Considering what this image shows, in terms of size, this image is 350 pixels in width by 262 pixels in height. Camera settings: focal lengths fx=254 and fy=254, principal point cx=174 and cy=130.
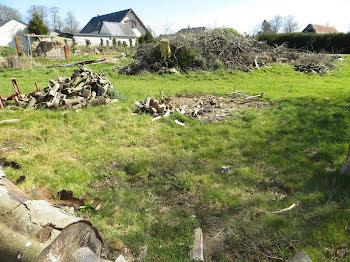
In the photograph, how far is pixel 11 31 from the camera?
37.9 metres

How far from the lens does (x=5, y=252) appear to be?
211 centimetres

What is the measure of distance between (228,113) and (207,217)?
15.8ft

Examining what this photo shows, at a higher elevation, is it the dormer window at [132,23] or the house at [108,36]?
the dormer window at [132,23]

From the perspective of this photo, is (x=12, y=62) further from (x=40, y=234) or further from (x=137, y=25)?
(x=137, y=25)

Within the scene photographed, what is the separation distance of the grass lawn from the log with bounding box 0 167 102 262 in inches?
26.7

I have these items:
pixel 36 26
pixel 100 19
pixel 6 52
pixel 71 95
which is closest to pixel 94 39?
pixel 36 26

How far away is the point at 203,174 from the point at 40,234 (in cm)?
292

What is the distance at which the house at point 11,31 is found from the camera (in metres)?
37.0

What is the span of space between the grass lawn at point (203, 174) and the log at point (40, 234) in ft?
2.23

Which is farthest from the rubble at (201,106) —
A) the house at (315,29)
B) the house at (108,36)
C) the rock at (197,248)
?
the house at (315,29)

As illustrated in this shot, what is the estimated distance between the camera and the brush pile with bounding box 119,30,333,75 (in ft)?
51.7

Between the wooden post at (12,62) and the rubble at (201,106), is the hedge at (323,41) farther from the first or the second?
the wooden post at (12,62)

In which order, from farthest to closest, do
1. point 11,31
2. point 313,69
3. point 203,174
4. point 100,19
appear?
point 100,19 → point 11,31 → point 313,69 → point 203,174

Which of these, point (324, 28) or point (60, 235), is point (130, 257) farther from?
point (324, 28)
